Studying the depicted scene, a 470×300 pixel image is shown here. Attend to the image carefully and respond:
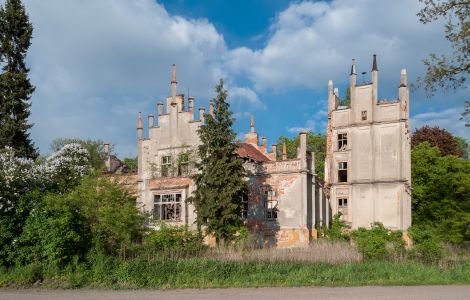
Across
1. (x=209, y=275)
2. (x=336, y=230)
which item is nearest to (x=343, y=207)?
(x=336, y=230)

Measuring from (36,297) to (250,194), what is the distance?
20105 mm

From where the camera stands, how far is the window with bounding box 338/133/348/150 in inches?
1569

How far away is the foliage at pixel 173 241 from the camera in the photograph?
24.2 meters

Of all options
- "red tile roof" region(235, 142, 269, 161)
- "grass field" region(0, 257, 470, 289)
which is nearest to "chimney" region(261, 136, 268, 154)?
"red tile roof" region(235, 142, 269, 161)

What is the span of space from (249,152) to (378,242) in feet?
49.6

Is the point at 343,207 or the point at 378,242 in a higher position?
the point at 343,207

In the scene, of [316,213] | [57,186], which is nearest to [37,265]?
[57,186]

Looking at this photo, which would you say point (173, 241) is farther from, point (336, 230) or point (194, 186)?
point (336, 230)

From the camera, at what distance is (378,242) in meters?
27.3

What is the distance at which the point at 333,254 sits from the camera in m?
22.6

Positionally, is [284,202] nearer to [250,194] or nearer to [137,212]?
[250,194]

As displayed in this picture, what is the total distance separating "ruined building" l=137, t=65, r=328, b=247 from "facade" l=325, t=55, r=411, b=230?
2.42 meters

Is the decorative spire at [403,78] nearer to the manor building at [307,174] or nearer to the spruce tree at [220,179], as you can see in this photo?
the manor building at [307,174]

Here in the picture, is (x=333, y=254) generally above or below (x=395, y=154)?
below
